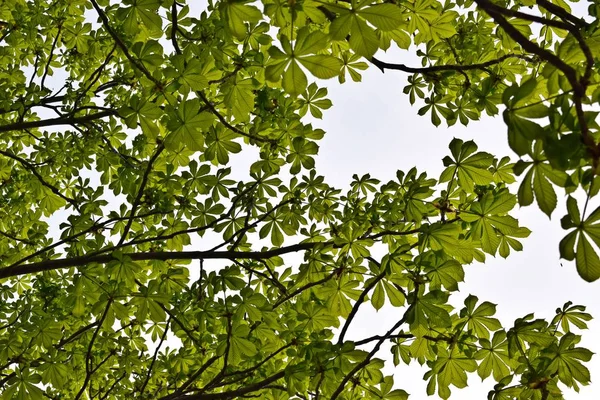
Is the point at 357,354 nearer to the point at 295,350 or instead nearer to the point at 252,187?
the point at 295,350

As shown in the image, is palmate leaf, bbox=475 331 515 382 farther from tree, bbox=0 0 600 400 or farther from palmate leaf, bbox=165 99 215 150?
palmate leaf, bbox=165 99 215 150

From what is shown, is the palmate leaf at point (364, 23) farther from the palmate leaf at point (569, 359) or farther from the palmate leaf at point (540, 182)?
the palmate leaf at point (569, 359)

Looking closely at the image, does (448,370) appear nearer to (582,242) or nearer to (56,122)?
(582,242)

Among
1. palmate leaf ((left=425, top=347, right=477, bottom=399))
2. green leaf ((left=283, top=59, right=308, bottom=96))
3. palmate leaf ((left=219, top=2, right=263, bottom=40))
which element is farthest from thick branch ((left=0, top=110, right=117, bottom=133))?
palmate leaf ((left=425, top=347, right=477, bottom=399))

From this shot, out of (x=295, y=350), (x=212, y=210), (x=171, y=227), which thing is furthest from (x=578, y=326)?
(x=171, y=227)

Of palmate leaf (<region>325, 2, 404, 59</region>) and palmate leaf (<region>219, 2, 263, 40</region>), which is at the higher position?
palmate leaf (<region>219, 2, 263, 40</region>)

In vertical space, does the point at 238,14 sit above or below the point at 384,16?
above

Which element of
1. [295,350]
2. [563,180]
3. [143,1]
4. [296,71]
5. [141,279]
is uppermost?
[143,1]

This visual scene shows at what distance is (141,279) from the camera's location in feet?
12.8

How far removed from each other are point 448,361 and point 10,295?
3542 millimetres

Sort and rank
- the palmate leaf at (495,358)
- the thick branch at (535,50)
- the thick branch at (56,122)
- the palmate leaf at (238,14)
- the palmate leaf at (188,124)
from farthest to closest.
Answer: the thick branch at (56,122), the palmate leaf at (495,358), the palmate leaf at (188,124), the palmate leaf at (238,14), the thick branch at (535,50)

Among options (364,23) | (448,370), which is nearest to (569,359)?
(448,370)

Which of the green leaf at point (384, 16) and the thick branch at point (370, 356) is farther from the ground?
the green leaf at point (384, 16)

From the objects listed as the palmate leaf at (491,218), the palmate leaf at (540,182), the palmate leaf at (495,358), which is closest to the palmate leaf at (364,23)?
the palmate leaf at (540,182)
